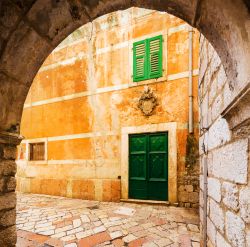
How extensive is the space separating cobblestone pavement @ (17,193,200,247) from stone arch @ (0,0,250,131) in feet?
10.2

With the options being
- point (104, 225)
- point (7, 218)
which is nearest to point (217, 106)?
point (7, 218)

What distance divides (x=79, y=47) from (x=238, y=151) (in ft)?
28.0

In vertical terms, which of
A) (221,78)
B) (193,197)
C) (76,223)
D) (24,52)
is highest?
(24,52)

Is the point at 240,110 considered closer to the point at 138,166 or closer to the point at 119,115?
the point at 138,166

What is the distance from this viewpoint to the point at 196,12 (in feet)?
Answer: 4.89

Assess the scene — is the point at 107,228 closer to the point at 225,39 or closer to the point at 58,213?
the point at 58,213

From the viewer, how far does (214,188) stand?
7.69 feet

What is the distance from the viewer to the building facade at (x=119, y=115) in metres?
6.96

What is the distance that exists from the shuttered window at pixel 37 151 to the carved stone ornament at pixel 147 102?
187 inches

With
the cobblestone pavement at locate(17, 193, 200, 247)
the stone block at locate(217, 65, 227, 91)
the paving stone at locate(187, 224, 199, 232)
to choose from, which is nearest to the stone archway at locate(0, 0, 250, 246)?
the stone block at locate(217, 65, 227, 91)

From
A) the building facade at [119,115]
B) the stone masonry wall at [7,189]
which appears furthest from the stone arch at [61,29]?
the building facade at [119,115]

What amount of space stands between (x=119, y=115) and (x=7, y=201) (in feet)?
19.3

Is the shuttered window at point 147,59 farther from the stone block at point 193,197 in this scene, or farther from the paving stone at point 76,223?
the paving stone at point 76,223

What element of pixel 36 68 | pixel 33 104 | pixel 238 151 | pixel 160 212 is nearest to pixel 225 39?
pixel 238 151
